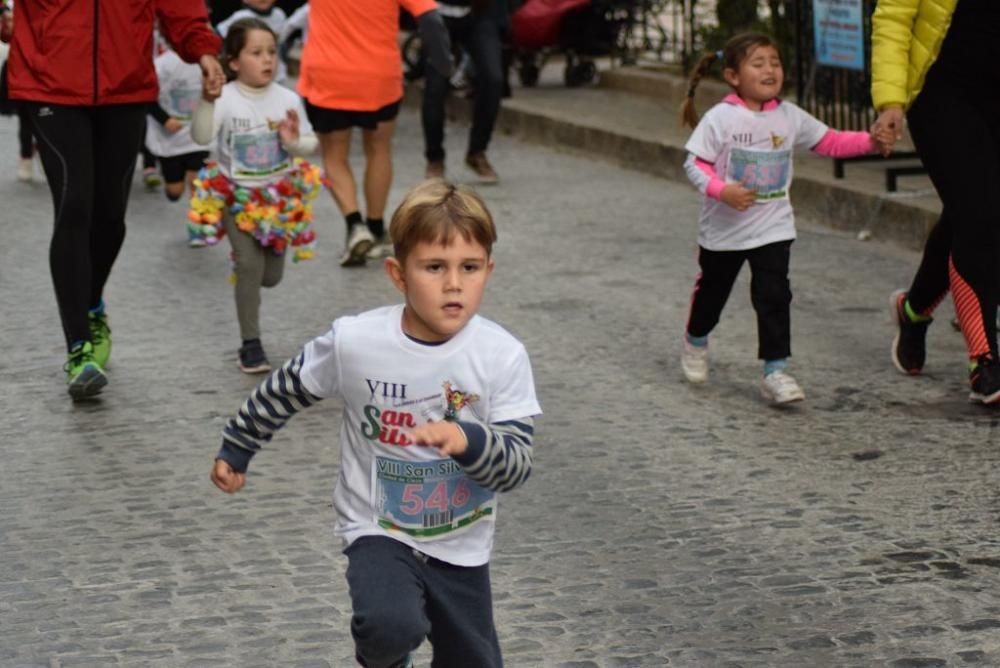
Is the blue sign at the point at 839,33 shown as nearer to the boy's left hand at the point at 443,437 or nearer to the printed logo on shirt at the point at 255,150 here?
the printed logo on shirt at the point at 255,150

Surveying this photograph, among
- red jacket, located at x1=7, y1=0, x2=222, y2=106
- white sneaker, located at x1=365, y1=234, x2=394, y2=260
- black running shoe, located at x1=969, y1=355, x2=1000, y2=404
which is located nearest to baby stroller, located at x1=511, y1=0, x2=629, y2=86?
white sneaker, located at x1=365, y1=234, x2=394, y2=260

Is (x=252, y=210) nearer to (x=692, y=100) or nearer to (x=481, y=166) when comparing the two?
(x=692, y=100)

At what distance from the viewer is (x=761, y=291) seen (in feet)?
23.4

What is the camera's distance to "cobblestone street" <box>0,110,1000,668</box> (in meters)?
4.76

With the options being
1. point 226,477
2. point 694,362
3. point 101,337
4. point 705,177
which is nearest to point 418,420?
point 226,477

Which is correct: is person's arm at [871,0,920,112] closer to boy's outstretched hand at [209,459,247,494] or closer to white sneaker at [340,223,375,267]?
boy's outstretched hand at [209,459,247,494]

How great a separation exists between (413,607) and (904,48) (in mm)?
3715

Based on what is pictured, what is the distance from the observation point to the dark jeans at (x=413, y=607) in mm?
3615

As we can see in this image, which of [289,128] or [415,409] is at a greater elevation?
[415,409]

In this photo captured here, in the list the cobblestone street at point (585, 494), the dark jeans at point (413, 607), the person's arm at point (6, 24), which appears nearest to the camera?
the dark jeans at point (413, 607)

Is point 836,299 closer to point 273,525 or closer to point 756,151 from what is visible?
point 756,151

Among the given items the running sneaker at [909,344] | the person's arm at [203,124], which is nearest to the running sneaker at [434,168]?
the person's arm at [203,124]

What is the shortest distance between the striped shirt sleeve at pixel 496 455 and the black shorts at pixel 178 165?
8.34 meters

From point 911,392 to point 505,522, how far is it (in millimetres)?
2070
